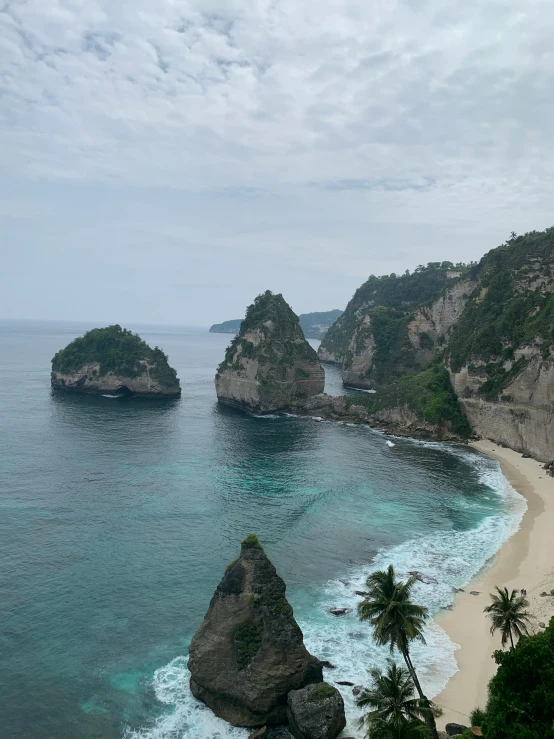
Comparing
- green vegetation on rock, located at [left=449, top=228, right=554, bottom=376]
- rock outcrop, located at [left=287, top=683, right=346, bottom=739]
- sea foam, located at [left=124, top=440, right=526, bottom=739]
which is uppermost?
green vegetation on rock, located at [left=449, top=228, right=554, bottom=376]

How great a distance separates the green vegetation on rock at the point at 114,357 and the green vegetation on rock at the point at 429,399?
46.2m

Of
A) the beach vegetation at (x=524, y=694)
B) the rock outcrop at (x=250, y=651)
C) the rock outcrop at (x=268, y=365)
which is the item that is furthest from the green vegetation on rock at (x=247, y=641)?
the rock outcrop at (x=268, y=365)

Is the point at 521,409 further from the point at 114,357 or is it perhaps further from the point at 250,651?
the point at 114,357

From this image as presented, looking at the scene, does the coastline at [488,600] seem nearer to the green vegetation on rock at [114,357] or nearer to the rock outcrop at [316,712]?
the rock outcrop at [316,712]

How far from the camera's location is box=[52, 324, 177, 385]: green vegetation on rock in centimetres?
12356

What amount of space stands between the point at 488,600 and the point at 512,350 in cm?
5270

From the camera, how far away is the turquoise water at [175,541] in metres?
29.5

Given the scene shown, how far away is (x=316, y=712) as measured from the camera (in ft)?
84.6

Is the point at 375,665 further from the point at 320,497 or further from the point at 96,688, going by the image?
the point at 320,497

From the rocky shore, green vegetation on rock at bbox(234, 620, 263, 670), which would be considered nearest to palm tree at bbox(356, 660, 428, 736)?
green vegetation on rock at bbox(234, 620, 263, 670)

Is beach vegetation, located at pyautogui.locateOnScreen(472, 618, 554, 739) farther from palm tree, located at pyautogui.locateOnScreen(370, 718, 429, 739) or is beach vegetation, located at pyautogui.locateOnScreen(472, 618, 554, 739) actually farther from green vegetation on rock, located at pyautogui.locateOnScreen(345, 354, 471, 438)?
green vegetation on rock, located at pyautogui.locateOnScreen(345, 354, 471, 438)

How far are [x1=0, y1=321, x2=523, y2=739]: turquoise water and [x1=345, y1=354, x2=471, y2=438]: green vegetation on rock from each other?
22.8 ft

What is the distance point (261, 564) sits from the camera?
1172 inches

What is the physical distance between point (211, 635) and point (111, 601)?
1217cm
